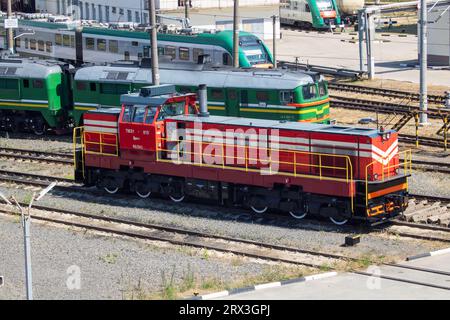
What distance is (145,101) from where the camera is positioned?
28953 millimetres

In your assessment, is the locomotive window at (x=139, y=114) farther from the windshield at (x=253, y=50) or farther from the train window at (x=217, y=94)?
the windshield at (x=253, y=50)

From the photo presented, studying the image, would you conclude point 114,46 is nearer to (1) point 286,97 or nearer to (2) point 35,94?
(2) point 35,94

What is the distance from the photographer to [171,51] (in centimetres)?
4616

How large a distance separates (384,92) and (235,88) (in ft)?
52.2

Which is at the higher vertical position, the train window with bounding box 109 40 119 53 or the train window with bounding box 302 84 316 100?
the train window with bounding box 109 40 119 53

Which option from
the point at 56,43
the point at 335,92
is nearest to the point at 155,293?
the point at 335,92

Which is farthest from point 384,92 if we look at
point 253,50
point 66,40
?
point 66,40

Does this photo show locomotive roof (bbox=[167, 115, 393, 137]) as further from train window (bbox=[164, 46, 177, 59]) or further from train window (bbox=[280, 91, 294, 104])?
train window (bbox=[164, 46, 177, 59])

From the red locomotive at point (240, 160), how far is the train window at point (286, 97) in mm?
5230

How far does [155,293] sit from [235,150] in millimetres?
8032

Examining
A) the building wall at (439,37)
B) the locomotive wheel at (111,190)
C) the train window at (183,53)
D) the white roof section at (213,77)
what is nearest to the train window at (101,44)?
the train window at (183,53)

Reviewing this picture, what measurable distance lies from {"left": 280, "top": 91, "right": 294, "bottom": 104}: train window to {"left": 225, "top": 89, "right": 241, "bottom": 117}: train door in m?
1.93

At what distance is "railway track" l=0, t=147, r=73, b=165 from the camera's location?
36406 millimetres

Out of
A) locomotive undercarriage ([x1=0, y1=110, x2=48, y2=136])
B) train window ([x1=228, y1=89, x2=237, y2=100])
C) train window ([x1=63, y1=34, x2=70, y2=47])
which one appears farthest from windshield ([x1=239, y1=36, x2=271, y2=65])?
train window ([x1=63, y1=34, x2=70, y2=47])
